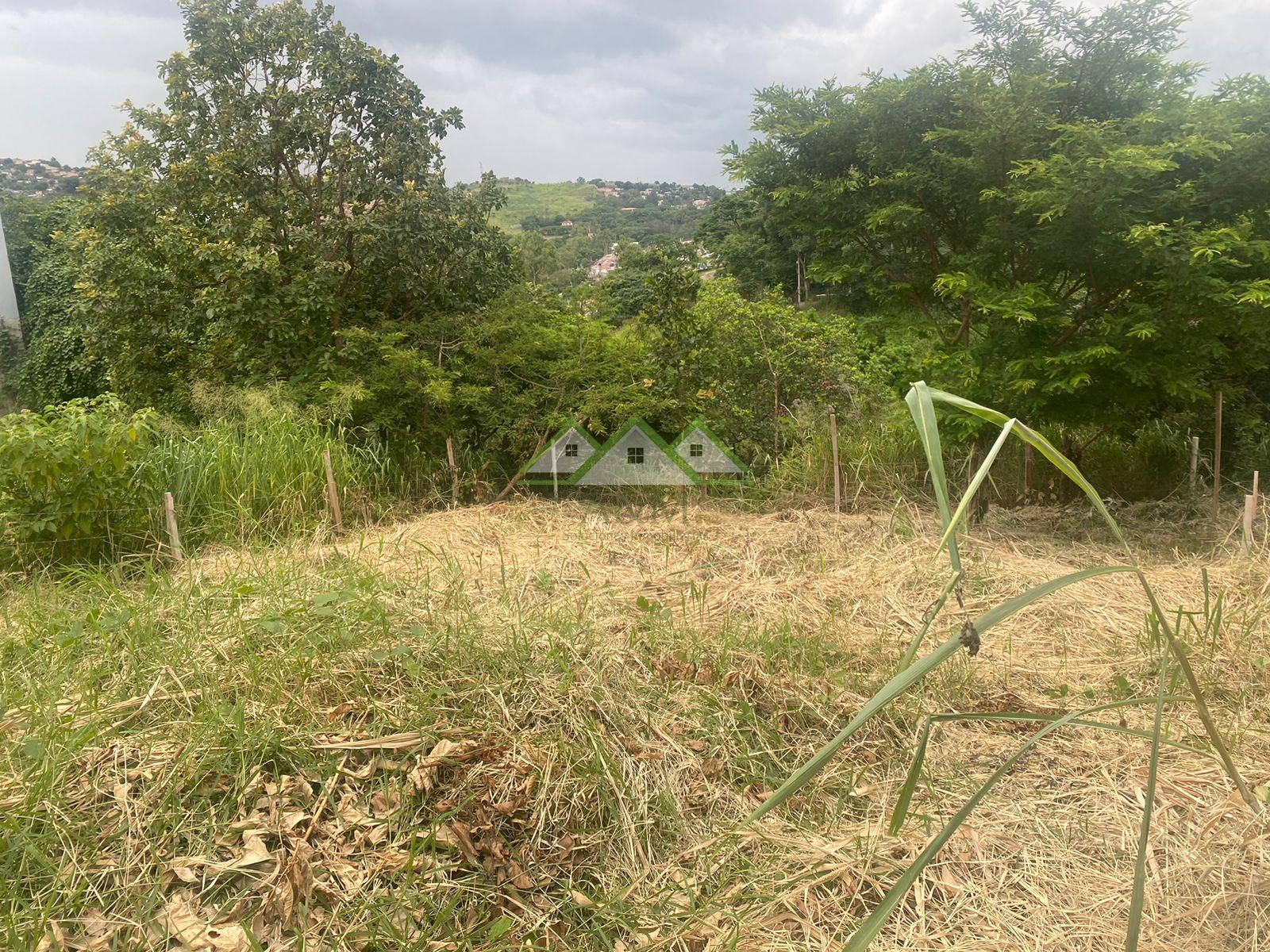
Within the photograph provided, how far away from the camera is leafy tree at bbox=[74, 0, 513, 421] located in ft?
20.5

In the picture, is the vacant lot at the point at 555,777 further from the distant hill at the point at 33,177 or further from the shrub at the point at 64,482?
the distant hill at the point at 33,177

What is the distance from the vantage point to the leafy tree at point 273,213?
6.26 m

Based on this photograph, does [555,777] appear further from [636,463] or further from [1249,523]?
[636,463]

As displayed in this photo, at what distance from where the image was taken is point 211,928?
154cm

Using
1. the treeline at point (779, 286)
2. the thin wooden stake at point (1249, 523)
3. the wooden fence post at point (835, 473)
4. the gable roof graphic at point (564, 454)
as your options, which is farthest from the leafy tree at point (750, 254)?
the thin wooden stake at point (1249, 523)

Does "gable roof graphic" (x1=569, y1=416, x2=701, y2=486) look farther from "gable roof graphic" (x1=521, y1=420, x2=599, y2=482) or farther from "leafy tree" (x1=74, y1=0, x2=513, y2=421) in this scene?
"leafy tree" (x1=74, y1=0, x2=513, y2=421)

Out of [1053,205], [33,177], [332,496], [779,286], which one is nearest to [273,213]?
[332,496]

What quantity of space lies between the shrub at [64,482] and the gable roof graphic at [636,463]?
3268 mm

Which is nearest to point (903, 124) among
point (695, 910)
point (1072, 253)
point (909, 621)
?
point (1072, 253)

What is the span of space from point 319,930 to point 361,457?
4.45m

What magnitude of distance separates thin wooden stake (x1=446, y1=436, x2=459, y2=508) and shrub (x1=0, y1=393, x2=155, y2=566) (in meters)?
2.12

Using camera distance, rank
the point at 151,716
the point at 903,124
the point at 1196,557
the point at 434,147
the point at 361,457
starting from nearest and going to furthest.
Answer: the point at 151,716 → the point at 1196,557 → the point at 903,124 → the point at 361,457 → the point at 434,147

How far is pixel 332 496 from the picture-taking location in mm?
4602

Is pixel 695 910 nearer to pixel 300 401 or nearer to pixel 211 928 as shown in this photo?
pixel 211 928
